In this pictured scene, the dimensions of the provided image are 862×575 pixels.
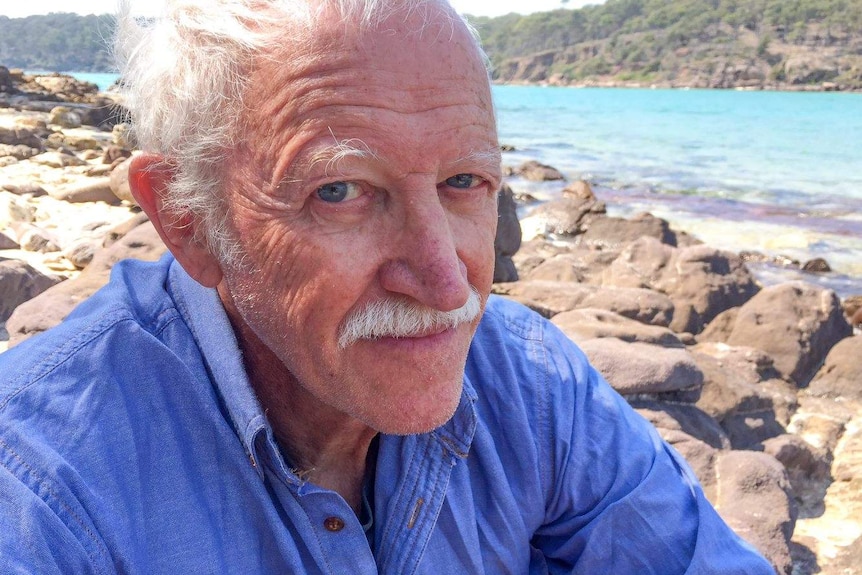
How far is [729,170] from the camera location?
1942 centimetres

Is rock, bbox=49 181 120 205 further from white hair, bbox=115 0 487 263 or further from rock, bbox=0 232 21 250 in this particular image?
white hair, bbox=115 0 487 263

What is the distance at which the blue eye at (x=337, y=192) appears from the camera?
127 centimetres

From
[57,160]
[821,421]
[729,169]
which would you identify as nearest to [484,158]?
[821,421]

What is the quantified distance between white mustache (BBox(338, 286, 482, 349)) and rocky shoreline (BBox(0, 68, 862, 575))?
39.2 inches

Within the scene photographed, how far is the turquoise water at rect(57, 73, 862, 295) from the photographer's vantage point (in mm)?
11609

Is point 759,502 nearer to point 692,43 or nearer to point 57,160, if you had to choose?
point 57,160

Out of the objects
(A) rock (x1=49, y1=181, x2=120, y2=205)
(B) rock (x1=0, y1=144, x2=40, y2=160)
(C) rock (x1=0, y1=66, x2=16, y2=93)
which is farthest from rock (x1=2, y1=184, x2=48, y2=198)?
(C) rock (x1=0, y1=66, x2=16, y2=93)

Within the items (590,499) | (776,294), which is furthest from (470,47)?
(776,294)

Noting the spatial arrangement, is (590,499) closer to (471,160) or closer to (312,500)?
(312,500)

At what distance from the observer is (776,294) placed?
6.14 m

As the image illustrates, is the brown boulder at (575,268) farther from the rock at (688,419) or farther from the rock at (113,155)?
the rock at (113,155)

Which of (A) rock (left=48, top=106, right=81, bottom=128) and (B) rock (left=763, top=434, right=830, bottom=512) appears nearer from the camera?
(B) rock (left=763, top=434, right=830, bottom=512)

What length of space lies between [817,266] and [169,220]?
9827mm

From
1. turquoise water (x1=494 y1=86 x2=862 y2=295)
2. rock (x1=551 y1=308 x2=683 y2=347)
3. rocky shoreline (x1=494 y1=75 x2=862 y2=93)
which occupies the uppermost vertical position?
rock (x1=551 y1=308 x2=683 y2=347)
